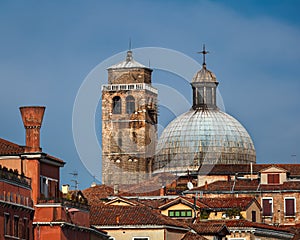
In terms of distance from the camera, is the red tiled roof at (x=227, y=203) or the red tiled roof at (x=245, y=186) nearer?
the red tiled roof at (x=227, y=203)

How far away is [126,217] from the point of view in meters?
72.3

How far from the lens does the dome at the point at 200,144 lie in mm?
121750

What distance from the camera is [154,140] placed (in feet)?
464

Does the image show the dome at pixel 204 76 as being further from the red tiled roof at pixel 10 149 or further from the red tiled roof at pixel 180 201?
the red tiled roof at pixel 10 149

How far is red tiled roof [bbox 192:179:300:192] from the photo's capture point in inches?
3875

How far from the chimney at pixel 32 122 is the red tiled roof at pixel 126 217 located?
1160cm

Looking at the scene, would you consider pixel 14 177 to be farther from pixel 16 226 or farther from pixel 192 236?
pixel 192 236

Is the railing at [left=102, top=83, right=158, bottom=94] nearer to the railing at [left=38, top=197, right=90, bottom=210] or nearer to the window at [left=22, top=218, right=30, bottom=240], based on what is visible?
the railing at [left=38, top=197, right=90, bottom=210]

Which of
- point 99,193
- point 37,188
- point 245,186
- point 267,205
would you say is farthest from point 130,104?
point 37,188

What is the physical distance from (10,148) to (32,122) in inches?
49.3

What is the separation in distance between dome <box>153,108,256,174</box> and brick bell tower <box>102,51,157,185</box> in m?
14.8

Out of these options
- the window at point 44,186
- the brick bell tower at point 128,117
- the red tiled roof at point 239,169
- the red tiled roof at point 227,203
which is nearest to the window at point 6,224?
the window at point 44,186

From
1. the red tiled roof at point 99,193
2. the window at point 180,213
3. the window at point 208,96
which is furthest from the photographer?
the window at point 208,96

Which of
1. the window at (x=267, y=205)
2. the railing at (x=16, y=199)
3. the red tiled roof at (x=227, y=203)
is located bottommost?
the railing at (x=16, y=199)
